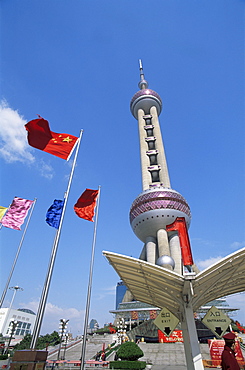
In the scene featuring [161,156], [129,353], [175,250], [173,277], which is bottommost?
[129,353]

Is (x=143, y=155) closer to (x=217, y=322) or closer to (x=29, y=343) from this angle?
(x=29, y=343)

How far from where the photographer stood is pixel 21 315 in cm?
9462

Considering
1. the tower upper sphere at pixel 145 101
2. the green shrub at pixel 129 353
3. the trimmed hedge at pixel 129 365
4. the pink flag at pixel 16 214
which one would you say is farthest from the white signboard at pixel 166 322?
the tower upper sphere at pixel 145 101

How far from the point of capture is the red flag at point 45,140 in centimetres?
1337

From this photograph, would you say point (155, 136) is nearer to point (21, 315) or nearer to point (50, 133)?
point (50, 133)

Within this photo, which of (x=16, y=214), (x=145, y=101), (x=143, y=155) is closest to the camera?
(x=16, y=214)

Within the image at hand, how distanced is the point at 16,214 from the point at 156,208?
118 ft

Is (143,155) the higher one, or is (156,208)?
(143,155)

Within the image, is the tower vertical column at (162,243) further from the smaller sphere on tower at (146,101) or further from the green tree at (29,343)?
the smaller sphere on tower at (146,101)

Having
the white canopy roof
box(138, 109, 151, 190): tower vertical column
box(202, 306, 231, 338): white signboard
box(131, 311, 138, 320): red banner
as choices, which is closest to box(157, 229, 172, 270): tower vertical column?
box(131, 311, 138, 320): red banner

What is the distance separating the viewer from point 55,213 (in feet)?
47.6

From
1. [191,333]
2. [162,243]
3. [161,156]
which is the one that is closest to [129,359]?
[191,333]

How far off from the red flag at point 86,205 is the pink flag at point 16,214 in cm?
560

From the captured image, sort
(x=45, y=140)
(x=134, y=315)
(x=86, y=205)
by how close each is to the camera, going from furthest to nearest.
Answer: (x=134, y=315)
(x=86, y=205)
(x=45, y=140)
